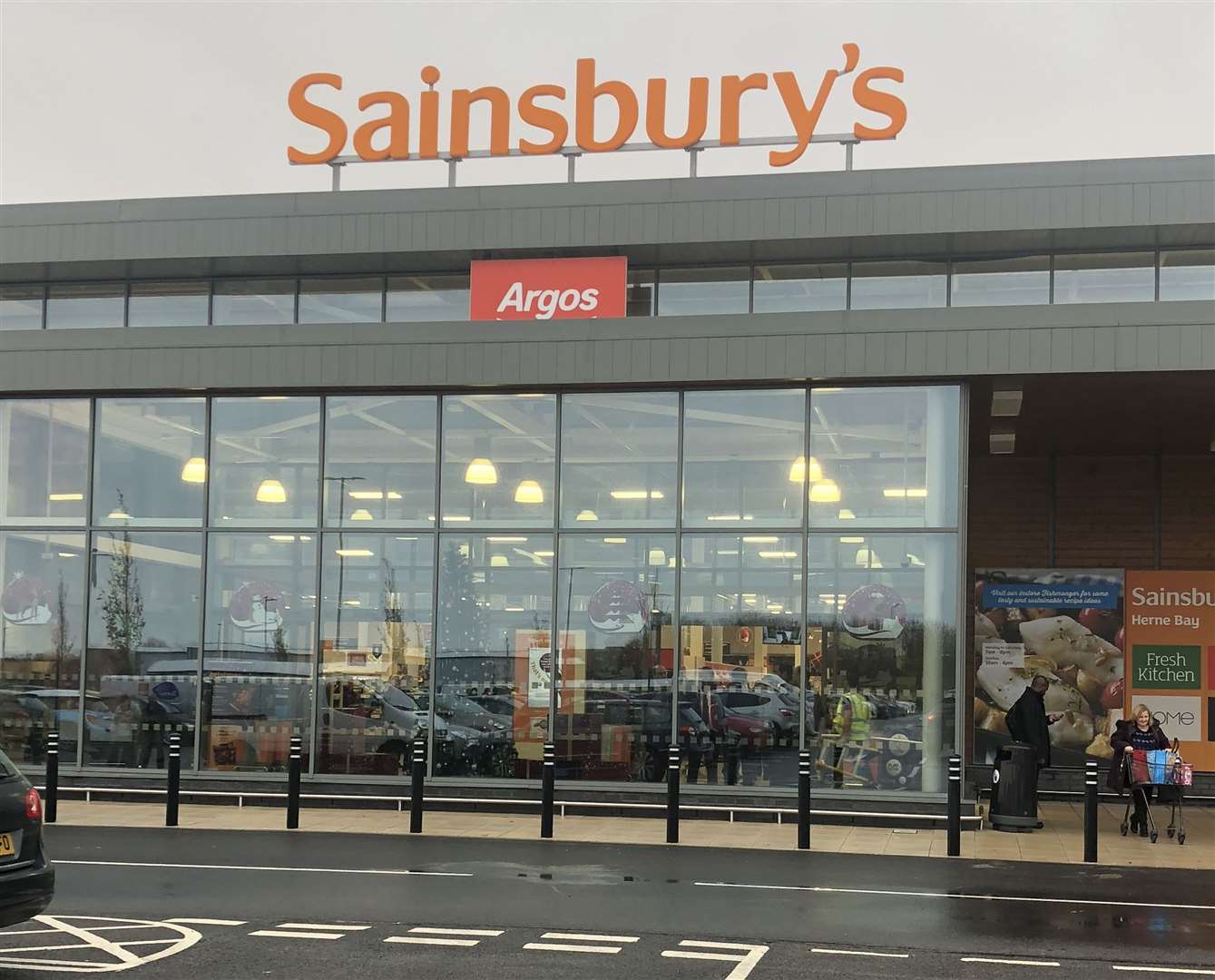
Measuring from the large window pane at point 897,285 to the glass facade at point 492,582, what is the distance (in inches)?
45.1

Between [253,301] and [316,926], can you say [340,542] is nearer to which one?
[253,301]

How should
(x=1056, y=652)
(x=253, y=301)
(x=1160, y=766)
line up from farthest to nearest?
(x=1056, y=652) < (x=253, y=301) < (x=1160, y=766)

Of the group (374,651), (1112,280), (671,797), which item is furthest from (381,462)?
(1112,280)

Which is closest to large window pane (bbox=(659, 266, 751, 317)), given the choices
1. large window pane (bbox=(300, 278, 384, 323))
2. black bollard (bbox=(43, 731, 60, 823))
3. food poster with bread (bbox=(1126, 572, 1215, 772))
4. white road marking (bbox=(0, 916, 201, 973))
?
large window pane (bbox=(300, 278, 384, 323))

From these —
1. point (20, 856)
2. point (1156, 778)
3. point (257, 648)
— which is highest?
point (257, 648)

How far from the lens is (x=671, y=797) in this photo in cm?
1519

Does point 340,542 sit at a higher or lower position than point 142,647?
higher

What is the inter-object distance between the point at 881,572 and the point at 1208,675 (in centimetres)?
685

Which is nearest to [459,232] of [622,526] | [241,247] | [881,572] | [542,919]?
[241,247]

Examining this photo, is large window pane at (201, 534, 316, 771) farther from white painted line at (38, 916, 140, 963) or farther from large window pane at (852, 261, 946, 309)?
white painted line at (38, 916, 140, 963)

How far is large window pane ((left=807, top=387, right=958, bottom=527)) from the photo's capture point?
17297 millimetres

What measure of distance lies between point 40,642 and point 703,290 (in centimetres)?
993

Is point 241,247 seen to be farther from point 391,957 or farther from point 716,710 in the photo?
point 391,957

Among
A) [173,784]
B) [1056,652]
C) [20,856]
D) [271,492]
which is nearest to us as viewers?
[20,856]
